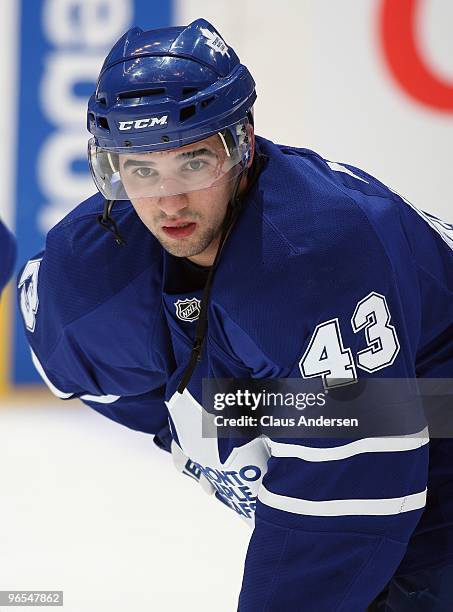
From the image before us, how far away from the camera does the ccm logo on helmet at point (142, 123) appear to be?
4.88 ft

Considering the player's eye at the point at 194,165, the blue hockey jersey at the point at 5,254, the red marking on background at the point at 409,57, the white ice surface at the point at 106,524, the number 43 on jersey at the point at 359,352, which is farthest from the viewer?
the red marking on background at the point at 409,57

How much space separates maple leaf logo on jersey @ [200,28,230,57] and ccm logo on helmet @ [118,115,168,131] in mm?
156

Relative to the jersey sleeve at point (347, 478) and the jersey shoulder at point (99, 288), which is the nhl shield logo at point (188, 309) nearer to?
the jersey shoulder at point (99, 288)

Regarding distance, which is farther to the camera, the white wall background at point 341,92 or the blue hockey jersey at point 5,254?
the white wall background at point 341,92

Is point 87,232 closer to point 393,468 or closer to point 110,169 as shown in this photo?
point 110,169

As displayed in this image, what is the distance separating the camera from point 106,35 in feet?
11.4

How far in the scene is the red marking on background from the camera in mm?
3352

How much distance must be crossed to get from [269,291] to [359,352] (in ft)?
0.49

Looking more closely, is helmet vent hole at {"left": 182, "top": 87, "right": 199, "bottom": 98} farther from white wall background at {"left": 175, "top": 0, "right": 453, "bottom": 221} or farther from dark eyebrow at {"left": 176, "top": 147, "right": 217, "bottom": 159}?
white wall background at {"left": 175, "top": 0, "right": 453, "bottom": 221}

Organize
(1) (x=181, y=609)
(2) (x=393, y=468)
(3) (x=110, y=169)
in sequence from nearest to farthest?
(2) (x=393, y=468)
(3) (x=110, y=169)
(1) (x=181, y=609)

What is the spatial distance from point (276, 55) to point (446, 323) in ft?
6.37

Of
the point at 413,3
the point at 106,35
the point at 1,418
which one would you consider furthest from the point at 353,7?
the point at 1,418

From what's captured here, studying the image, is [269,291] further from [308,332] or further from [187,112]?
[187,112]

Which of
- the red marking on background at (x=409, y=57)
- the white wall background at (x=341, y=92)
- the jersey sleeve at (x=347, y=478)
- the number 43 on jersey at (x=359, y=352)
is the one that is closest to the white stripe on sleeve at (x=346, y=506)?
the jersey sleeve at (x=347, y=478)
